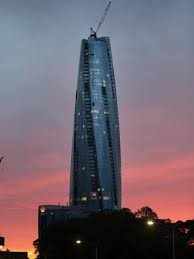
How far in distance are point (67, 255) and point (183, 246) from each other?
3034 cm

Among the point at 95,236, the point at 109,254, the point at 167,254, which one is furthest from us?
the point at 95,236

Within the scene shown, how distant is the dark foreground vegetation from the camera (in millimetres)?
128500

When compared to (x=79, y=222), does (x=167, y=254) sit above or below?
below

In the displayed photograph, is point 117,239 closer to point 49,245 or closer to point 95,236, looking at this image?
point 95,236

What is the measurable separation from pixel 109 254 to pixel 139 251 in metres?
9.81

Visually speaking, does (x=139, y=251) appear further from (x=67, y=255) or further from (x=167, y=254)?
(x=67, y=255)

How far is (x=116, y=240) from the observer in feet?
451

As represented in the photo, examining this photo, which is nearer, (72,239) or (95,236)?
(95,236)

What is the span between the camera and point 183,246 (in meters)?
132

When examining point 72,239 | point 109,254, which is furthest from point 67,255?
point 109,254

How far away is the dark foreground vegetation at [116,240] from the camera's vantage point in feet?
422

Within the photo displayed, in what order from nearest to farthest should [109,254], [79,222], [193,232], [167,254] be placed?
1. [167,254]
2. [109,254]
3. [193,232]
4. [79,222]

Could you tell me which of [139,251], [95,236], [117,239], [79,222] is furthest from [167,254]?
[79,222]

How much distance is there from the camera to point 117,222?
5965 inches
